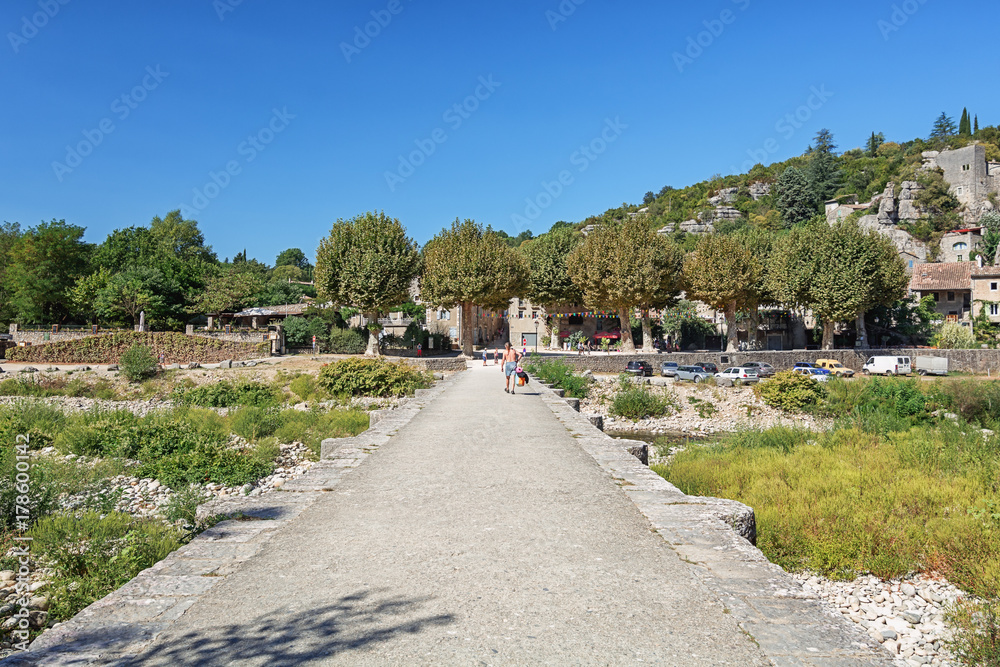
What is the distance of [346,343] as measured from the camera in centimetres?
4462

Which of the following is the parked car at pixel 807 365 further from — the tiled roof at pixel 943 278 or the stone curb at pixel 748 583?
the stone curb at pixel 748 583

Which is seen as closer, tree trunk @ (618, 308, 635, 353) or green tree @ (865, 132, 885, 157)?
tree trunk @ (618, 308, 635, 353)

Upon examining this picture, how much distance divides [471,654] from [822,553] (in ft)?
19.2

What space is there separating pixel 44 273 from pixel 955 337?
81.9 meters

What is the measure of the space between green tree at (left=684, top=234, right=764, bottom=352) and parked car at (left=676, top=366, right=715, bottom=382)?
1473cm

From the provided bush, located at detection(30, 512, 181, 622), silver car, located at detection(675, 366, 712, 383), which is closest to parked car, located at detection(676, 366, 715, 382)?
silver car, located at detection(675, 366, 712, 383)

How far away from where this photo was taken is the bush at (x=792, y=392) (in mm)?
27263

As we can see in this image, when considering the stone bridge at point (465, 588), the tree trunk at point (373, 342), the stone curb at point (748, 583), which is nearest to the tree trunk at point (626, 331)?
the tree trunk at point (373, 342)

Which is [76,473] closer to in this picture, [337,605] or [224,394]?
[337,605]

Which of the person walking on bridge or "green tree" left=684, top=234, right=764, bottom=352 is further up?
"green tree" left=684, top=234, right=764, bottom=352

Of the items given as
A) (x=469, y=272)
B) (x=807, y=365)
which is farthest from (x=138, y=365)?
(x=807, y=365)

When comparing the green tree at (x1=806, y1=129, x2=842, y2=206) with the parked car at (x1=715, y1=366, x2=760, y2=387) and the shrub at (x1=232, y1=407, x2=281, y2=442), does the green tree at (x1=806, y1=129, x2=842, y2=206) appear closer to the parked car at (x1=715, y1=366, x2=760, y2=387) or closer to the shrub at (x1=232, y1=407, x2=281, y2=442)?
the parked car at (x1=715, y1=366, x2=760, y2=387)

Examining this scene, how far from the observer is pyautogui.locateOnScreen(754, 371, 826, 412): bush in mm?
27263

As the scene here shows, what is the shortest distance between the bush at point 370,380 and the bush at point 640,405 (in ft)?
29.5
